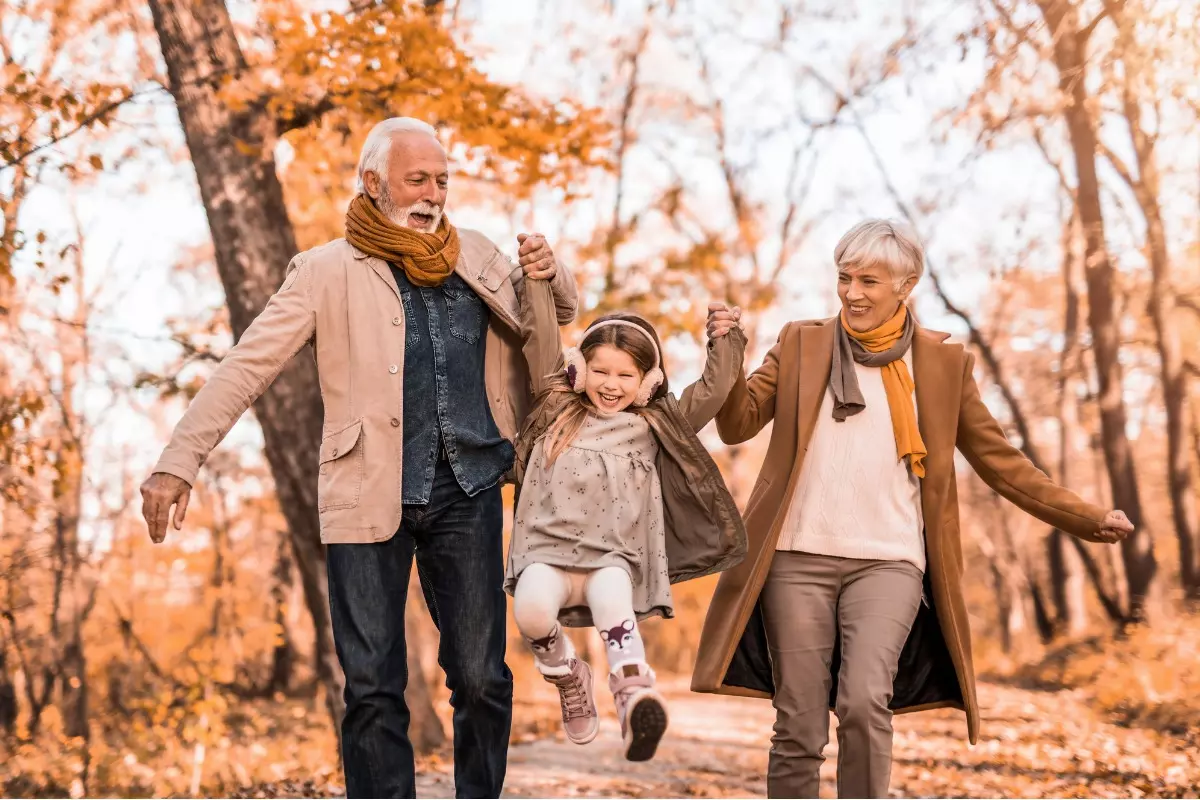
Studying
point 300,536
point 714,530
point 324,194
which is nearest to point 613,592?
point 714,530

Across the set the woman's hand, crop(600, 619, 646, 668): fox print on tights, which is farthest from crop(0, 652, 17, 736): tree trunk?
the woman's hand

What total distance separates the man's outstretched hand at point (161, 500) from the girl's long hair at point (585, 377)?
1142mm

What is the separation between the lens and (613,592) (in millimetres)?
3869

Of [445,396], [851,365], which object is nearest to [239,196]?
[445,396]

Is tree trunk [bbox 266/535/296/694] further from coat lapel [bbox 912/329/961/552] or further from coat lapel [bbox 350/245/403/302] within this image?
coat lapel [bbox 912/329/961/552]

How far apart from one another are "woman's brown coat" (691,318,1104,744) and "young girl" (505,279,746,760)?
0.79ft

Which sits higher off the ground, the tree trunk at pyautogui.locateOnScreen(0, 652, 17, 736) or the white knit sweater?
the white knit sweater

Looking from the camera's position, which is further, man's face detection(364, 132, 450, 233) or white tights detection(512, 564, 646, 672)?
man's face detection(364, 132, 450, 233)

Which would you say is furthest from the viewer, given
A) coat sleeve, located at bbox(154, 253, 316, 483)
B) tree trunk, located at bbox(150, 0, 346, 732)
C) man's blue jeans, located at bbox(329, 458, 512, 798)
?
tree trunk, located at bbox(150, 0, 346, 732)

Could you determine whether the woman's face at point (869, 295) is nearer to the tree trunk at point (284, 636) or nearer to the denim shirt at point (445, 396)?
the denim shirt at point (445, 396)

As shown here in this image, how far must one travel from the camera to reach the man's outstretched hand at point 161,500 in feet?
11.8

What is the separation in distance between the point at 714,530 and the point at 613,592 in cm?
55

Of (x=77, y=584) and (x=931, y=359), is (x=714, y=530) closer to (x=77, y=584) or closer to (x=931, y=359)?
(x=931, y=359)

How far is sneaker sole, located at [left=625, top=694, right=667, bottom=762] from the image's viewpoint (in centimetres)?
354
